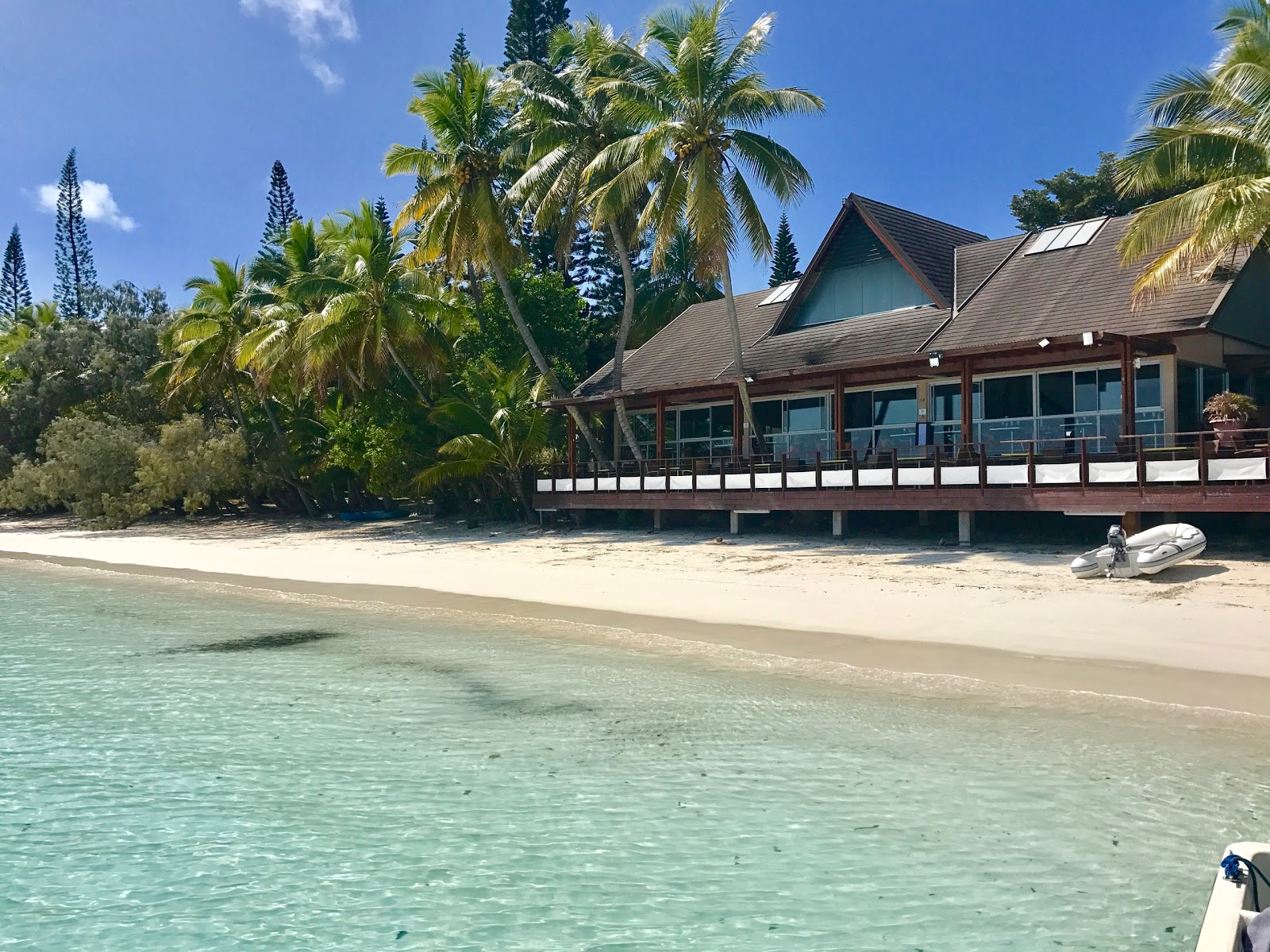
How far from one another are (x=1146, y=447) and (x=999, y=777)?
12.2 metres

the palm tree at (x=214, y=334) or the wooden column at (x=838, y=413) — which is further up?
the palm tree at (x=214, y=334)

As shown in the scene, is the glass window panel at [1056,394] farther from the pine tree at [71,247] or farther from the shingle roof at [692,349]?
the pine tree at [71,247]

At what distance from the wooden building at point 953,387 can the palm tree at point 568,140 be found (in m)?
2.32

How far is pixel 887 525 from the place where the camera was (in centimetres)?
1966

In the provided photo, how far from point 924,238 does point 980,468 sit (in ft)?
28.5

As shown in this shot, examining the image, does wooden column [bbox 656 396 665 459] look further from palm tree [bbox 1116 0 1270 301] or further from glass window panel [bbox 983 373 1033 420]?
palm tree [bbox 1116 0 1270 301]

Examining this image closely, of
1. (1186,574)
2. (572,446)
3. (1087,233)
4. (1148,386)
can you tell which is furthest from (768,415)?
(1186,574)

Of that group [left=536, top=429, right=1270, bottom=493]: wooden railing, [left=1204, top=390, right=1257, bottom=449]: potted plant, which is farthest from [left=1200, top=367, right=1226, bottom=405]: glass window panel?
[left=1204, top=390, right=1257, bottom=449]: potted plant

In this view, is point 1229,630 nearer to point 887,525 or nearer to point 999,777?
point 999,777

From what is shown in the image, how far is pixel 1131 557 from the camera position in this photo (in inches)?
480

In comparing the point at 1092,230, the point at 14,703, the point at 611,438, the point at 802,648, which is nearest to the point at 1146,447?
the point at 1092,230

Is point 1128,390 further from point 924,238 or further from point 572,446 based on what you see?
point 572,446

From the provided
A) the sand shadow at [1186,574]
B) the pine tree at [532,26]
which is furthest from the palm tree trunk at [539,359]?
the pine tree at [532,26]

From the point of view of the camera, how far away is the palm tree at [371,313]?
955 inches
